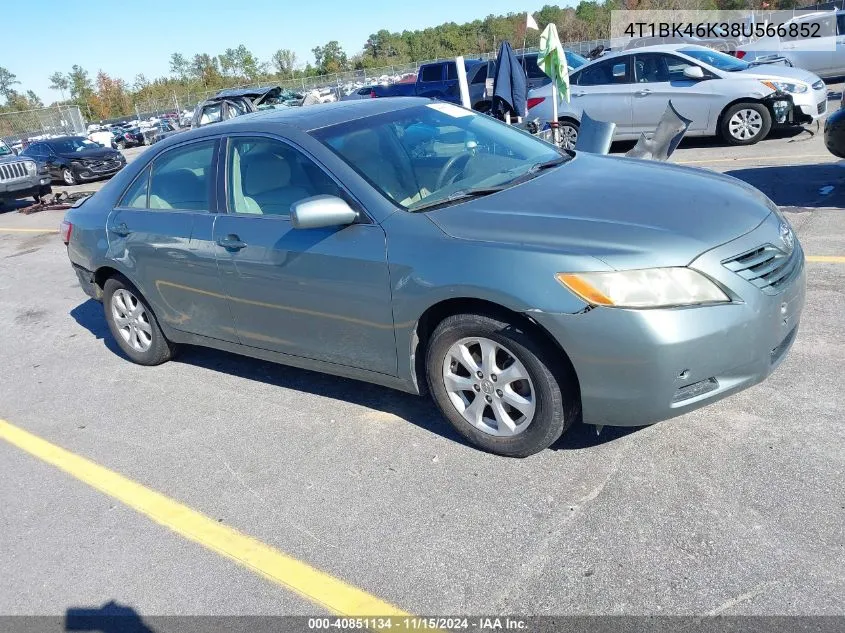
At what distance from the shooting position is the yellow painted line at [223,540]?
278cm

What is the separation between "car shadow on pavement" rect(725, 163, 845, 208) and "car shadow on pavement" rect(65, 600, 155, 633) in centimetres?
673

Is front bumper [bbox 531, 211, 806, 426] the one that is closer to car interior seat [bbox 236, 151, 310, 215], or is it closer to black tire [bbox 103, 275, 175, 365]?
car interior seat [bbox 236, 151, 310, 215]

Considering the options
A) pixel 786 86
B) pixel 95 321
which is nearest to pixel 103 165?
pixel 95 321

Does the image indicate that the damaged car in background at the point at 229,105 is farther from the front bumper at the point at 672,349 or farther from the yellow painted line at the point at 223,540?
the front bumper at the point at 672,349

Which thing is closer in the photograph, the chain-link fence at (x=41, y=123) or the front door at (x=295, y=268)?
the front door at (x=295, y=268)

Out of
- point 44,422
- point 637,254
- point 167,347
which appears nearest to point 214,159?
point 167,347

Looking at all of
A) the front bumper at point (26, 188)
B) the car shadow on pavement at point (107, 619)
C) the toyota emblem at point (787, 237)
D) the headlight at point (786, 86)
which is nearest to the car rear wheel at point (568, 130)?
the headlight at point (786, 86)

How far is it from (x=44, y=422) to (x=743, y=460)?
423 centimetres

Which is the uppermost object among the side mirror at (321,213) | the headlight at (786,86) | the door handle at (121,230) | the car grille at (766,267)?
the side mirror at (321,213)

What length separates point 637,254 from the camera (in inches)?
119

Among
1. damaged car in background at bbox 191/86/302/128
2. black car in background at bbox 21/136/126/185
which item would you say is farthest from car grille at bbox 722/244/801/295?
black car in background at bbox 21/136/126/185

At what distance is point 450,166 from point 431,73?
16.0m

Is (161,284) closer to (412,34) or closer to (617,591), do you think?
(617,591)

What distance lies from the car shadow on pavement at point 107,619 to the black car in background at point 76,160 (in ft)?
62.6
